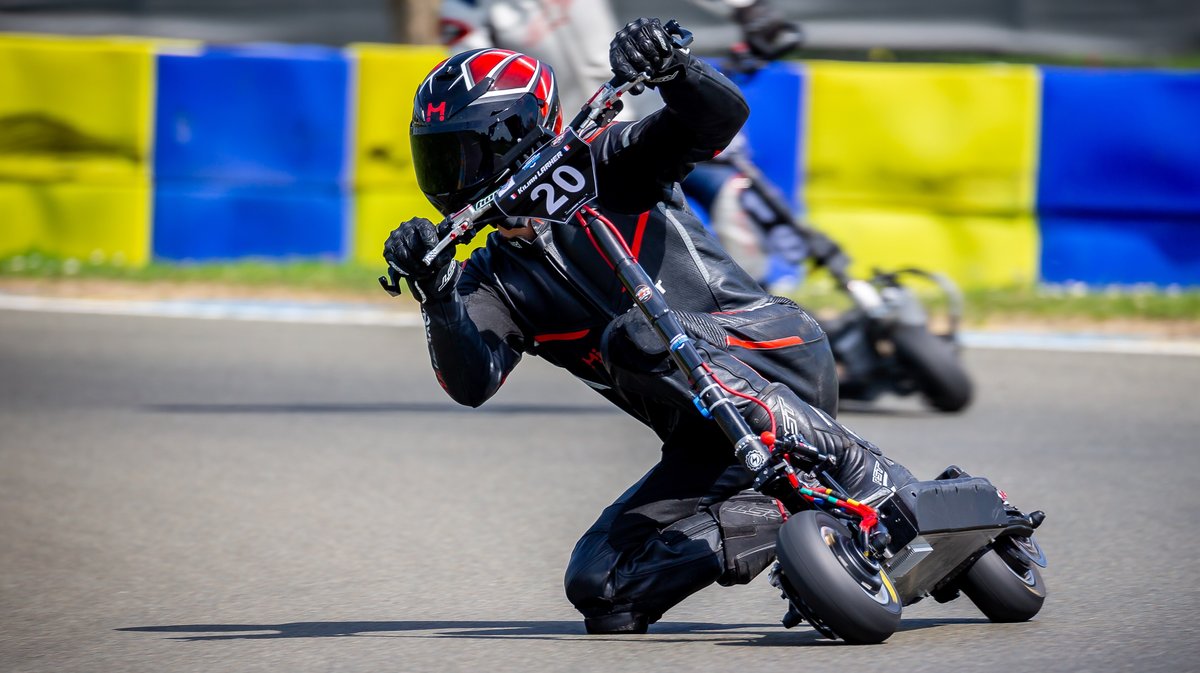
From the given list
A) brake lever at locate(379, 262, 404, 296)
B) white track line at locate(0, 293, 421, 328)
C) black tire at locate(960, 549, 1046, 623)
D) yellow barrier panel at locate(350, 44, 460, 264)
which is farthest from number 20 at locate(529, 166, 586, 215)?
yellow barrier panel at locate(350, 44, 460, 264)

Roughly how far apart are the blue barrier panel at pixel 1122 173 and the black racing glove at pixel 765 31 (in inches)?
101

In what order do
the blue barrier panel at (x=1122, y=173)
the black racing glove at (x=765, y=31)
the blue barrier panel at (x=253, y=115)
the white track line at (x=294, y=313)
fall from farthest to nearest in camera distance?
the blue barrier panel at (x=253, y=115)
the blue barrier panel at (x=1122, y=173)
the white track line at (x=294, y=313)
the black racing glove at (x=765, y=31)

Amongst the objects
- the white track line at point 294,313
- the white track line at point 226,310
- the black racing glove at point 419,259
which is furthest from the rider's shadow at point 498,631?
the white track line at point 226,310

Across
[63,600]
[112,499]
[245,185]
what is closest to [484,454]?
[112,499]

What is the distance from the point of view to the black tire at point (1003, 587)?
391 centimetres

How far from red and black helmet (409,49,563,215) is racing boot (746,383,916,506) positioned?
0.81m

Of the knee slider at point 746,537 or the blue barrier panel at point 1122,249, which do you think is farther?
the blue barrier panel at point 1122,249

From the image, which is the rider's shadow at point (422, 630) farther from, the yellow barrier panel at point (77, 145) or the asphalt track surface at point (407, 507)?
the yellow barrier panel at point (77, 145)

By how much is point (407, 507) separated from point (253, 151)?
16.9 feet

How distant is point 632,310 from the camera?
3.74 m

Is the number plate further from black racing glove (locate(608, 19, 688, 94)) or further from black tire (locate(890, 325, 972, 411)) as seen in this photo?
black tire (locate(890, 325, 972, 411))

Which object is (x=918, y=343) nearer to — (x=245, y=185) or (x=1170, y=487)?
(x=1170, y=487)

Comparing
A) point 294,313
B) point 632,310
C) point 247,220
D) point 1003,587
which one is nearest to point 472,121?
point 632,310

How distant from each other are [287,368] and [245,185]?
98.7 inches
